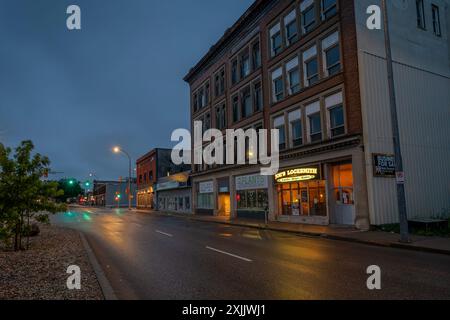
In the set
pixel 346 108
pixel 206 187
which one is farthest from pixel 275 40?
pixel 206 187

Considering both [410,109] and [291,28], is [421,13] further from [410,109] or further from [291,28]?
[291,28]

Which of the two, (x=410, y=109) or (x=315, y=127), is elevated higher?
(x=410, y=109)

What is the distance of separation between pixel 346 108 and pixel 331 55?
396 centimetres

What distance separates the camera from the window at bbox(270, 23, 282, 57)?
86.1ft

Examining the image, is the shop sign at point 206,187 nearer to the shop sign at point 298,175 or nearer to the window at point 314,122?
the shop sign at point 298,175

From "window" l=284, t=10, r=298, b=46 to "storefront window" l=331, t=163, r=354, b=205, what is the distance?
1011 cm

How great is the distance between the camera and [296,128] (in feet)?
79.3

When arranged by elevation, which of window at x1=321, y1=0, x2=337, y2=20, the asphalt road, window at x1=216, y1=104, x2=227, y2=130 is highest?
window at x1=321, y1=0, x2=337, y2=20

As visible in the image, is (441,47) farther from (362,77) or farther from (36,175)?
(36,175)

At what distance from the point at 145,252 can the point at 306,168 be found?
13.4 metres

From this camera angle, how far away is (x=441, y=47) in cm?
2328

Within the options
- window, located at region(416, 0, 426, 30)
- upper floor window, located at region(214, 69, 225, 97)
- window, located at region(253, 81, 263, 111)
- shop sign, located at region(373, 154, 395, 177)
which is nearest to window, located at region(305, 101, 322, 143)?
shop sign, located at region(373, 154, 395, 177)

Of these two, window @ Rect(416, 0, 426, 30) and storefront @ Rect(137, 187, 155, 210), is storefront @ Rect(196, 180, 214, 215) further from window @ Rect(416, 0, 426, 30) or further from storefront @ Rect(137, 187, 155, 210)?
window @ Rect(416, 0, 426, 30)

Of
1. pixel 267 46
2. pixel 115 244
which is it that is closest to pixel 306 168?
pixel 267 46
